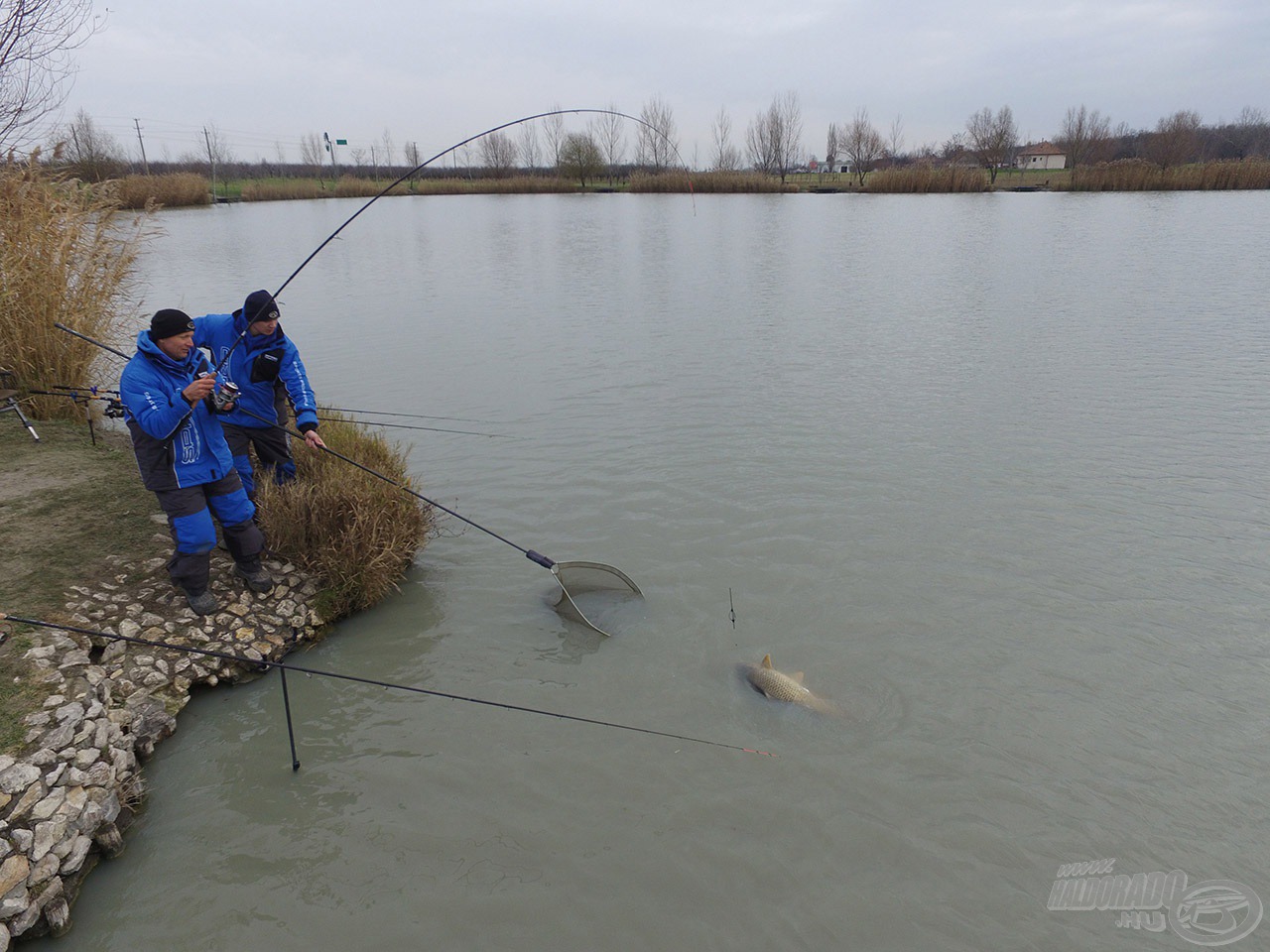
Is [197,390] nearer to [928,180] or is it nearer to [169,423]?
[169,423]

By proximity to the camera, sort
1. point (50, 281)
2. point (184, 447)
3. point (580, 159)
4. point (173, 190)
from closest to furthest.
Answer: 1. point (184, 447)
2. point (50, 281)
3. point (173, 190)
4. point (580, 159)

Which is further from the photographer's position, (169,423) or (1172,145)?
(1172,145)

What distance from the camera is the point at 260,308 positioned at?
5.45 meters

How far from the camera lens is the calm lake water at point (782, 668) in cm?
354


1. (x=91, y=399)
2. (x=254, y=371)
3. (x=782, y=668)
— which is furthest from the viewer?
(x=91, y=399)

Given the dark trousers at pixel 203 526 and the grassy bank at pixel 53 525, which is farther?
the dark trousers at pixel 203 526

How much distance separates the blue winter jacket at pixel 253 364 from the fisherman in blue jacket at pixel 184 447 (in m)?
0.78

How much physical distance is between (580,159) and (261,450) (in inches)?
2315

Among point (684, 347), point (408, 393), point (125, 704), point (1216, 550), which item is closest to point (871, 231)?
point (684, 347)

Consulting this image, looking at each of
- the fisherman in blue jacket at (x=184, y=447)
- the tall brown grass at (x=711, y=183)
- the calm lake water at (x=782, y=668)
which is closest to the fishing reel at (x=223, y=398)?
the fisherman in blue jacket at (x=184, y=447)

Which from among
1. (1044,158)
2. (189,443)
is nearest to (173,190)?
(189,443)

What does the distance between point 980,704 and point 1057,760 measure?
53 centimetres

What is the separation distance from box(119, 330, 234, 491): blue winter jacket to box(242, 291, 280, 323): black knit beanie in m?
0.67

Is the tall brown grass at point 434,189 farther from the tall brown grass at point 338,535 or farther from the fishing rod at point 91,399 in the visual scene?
the tall brown grass at point 338,535
